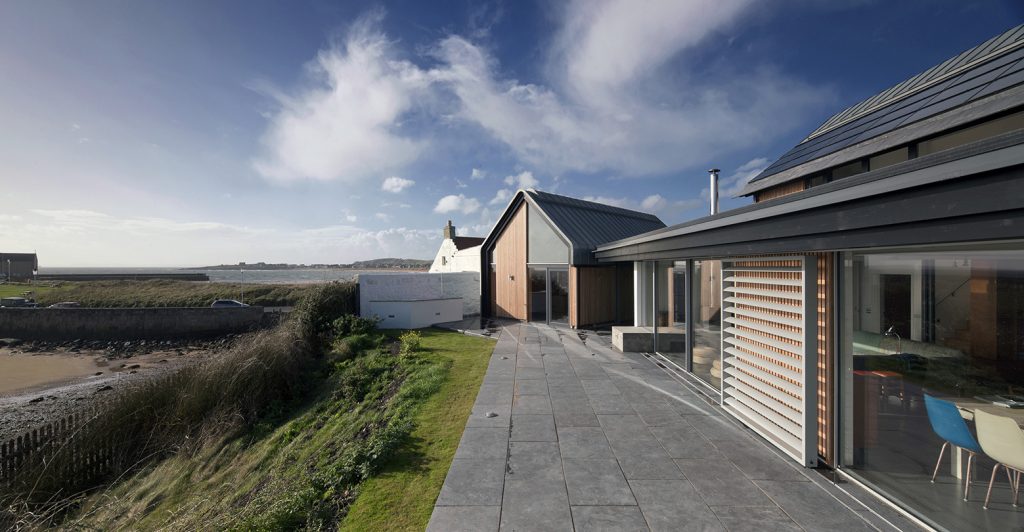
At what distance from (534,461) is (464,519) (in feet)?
4.42

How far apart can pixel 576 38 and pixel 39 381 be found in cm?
2429

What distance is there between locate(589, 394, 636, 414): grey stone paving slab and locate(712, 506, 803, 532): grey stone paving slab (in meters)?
2.67

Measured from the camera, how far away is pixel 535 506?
3.91 m

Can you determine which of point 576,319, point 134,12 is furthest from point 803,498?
point 134,12

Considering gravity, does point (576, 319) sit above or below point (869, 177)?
below

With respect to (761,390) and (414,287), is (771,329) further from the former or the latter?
(414,287)

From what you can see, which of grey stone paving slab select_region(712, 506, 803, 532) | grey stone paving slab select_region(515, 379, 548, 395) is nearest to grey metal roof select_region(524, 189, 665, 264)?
grey stone paving slab select_region(515, 379, 548, 395)

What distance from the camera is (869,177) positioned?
3.07 m

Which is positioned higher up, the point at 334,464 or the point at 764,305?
the point at 764,305

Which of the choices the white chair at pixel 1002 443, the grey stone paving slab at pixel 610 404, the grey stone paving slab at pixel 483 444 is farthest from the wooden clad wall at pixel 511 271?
the white chair at pixel 1002 443

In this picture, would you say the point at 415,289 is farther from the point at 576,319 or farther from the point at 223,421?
the point at 223,421

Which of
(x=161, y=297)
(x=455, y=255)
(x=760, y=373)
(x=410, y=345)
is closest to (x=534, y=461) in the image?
(x=760, y=373)

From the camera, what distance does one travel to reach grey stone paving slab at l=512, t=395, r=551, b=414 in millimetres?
6656

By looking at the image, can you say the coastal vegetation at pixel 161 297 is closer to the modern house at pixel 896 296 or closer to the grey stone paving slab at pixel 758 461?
the grey stone paving slab at pixel 758 461
